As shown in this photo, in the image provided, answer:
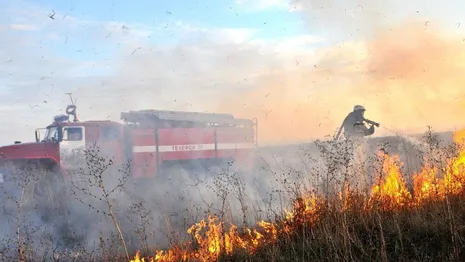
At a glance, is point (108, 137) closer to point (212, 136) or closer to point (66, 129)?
point (66, 129)

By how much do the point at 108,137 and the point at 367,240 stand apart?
1306 centimetres

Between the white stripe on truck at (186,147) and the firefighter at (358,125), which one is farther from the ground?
the firefighter at (358,125)

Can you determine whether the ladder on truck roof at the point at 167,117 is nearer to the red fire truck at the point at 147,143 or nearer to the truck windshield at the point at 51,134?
the red fire truck at the point at 147,143

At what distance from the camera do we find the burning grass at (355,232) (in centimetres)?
577

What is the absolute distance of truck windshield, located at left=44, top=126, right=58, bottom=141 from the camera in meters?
15.7

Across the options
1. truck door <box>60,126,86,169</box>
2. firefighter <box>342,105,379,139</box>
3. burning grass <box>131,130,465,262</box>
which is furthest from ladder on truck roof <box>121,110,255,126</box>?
burning grass <box>131,130,465,262</box>

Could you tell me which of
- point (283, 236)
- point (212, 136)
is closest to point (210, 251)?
point (283, 236)

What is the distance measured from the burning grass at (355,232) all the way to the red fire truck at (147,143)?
8637 mm

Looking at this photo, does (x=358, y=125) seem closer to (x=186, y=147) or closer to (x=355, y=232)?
(x=186, y=147)

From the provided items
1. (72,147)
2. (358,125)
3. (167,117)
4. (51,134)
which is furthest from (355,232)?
(51,134)

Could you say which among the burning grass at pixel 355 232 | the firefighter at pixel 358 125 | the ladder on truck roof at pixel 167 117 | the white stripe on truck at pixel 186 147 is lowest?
the burning grass at pixel 355 232

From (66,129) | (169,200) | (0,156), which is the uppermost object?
(66,129)

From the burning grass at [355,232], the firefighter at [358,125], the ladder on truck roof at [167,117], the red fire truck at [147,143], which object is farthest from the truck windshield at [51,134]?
the firefighter at [358,125]

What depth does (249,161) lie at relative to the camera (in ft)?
68.6
